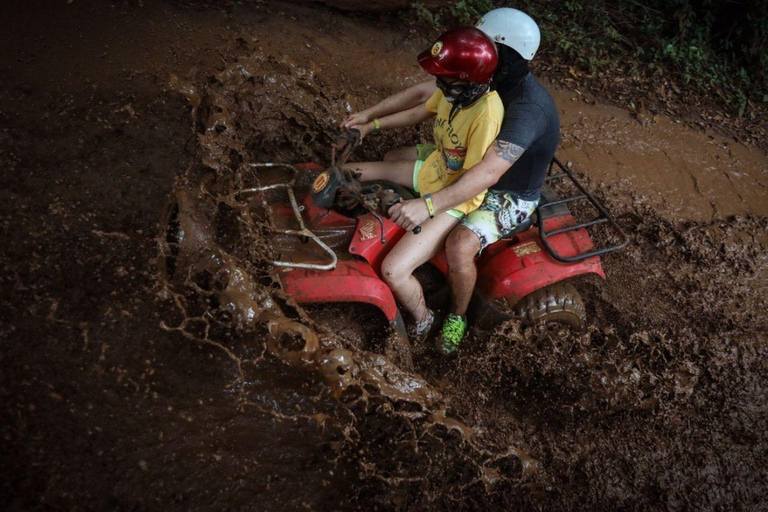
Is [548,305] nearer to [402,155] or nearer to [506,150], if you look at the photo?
[506,150]

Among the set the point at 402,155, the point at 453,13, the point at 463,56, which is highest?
the point at 463,56

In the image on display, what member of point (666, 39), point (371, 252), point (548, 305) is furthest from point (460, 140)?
point (666, 39)

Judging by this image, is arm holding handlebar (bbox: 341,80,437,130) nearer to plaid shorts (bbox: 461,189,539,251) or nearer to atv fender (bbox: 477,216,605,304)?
plaid shorts (bbox: 461,189,539,251)

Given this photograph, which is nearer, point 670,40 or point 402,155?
point 402,155

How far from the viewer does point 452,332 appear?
377 cm

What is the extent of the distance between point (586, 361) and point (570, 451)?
637 mm

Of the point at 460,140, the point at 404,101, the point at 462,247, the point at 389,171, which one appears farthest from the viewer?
the point at 404,101

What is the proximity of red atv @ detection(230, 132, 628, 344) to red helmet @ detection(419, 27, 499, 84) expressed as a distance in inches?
29.5

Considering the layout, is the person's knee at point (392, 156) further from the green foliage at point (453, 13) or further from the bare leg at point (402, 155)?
the green foliage at point (453, 13)

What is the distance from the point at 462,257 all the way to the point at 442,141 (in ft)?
2.50

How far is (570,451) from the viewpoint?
376 centimetres

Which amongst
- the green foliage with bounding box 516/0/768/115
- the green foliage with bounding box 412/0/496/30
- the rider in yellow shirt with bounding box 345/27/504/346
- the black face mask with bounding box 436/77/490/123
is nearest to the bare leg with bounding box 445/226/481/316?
the rider in yellow shirt with bounding box 345/27/504/346

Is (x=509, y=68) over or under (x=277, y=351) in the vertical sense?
over

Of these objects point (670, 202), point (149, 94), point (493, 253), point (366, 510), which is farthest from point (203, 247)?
point (670, 202)
